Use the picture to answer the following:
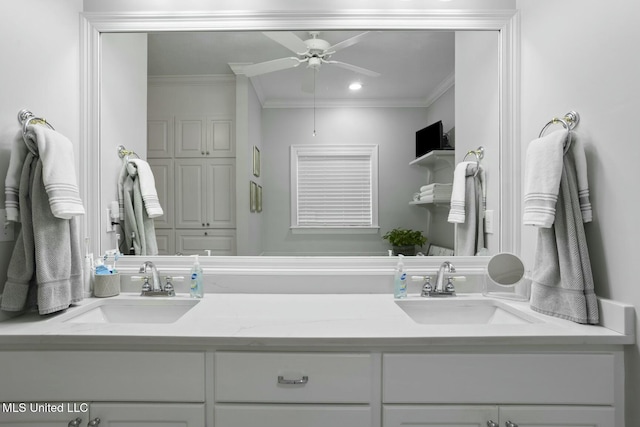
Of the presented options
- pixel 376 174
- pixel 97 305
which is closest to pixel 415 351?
pixel 376 174

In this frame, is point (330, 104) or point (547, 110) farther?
point (330, 104)

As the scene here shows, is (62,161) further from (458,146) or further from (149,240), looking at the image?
(458,146)

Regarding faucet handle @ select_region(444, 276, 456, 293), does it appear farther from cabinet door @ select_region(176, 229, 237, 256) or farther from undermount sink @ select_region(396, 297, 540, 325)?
cabinet door @ select_region(176, 229, 237, 256)

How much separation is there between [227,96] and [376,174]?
2.68ft

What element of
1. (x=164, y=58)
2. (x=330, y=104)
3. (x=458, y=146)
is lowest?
(x=458, y=146)

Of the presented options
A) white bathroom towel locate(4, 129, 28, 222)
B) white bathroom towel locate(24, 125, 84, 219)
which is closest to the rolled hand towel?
white bathroom towel locate(24, 125, 84, 219)

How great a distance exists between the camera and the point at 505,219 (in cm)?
158

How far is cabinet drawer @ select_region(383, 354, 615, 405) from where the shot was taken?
3.42 feet

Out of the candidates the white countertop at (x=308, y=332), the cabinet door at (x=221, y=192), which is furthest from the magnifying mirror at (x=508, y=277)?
the cabinet door at (x=221, y=192)

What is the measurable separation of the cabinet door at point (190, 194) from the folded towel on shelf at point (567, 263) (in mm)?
1447

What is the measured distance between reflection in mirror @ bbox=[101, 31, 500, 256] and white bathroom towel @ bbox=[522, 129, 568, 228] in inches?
14.6

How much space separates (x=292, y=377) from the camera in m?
1.04

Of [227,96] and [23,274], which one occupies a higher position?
[227,96]

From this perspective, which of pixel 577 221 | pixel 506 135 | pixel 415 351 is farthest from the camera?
pixel 506 135
